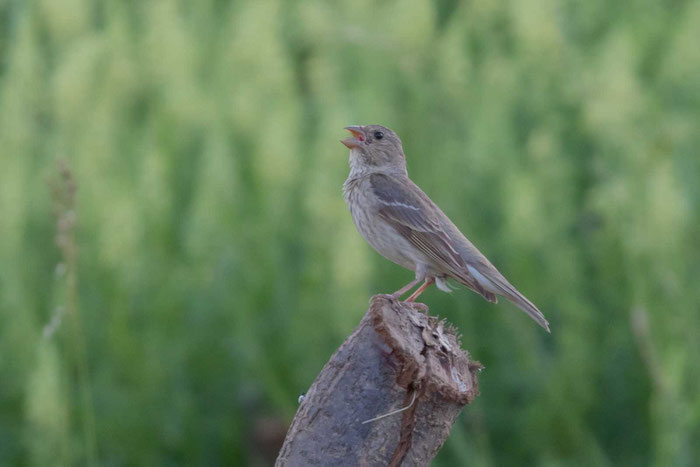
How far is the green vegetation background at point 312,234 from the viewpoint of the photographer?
14.4 feet

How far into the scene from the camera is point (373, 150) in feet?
12.9

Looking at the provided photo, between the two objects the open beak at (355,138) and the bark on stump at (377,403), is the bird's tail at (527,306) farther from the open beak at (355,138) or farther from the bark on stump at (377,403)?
A: the bark on stump at (377,403)

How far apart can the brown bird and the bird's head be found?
0.13 m

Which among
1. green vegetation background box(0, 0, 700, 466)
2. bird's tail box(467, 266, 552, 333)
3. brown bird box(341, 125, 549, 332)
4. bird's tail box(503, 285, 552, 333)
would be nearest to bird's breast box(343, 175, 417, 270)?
brown bird box(341, 125, 549, 332)

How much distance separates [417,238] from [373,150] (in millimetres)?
646

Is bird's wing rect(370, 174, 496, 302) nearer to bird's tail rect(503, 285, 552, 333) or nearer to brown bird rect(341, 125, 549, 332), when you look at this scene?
brown bird rect(341, 125, 549, 332)

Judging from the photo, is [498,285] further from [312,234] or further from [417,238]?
[312,234]

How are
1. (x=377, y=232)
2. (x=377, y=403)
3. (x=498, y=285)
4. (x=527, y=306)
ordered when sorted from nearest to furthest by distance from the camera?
(x=377, y=403) → (x=527, y=306) → (x=498, y=285) → (x=377, y=232)

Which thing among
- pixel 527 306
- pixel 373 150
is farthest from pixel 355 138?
pixel 527 306

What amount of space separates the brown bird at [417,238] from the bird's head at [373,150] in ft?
0.44

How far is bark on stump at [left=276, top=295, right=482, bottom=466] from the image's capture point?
1.97m

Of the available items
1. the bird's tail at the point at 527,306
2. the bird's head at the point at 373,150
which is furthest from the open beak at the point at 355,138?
the bird's tail at the point at 527,306

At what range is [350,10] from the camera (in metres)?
6.42

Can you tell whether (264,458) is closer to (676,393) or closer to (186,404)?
(186,404)
